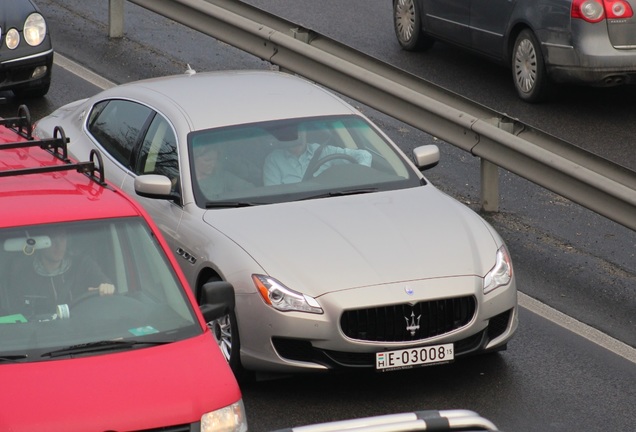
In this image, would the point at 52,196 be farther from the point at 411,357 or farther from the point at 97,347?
the point at 411,357

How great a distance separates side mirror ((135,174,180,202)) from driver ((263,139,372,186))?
26.2 inches

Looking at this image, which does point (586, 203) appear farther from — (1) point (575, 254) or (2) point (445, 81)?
(2) point (445, 81)

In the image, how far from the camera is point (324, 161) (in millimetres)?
9844

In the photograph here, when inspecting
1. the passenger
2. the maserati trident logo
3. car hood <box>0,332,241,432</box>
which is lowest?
the maserati trident logo

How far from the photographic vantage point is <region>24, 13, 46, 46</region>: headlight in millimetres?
14703

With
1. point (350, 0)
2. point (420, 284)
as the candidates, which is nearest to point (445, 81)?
point (350, 0)

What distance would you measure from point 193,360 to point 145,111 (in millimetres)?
4193

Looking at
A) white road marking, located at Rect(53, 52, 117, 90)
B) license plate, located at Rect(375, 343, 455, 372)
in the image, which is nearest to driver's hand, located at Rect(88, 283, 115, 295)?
license plate, located at Rect(375, 343, 455, 372)

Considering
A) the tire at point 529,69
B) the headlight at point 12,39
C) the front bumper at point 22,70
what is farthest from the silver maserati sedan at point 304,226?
the tire at point 529,69

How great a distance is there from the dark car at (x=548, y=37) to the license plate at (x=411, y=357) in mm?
6442

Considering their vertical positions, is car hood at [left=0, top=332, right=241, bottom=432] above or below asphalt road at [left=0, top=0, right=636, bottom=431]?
above

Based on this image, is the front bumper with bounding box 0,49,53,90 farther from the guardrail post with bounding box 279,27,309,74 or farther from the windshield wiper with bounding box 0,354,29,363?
the windshield wiper with bounding box 0,354,29,363

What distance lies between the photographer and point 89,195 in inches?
293

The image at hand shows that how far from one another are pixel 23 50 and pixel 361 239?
6.86m
